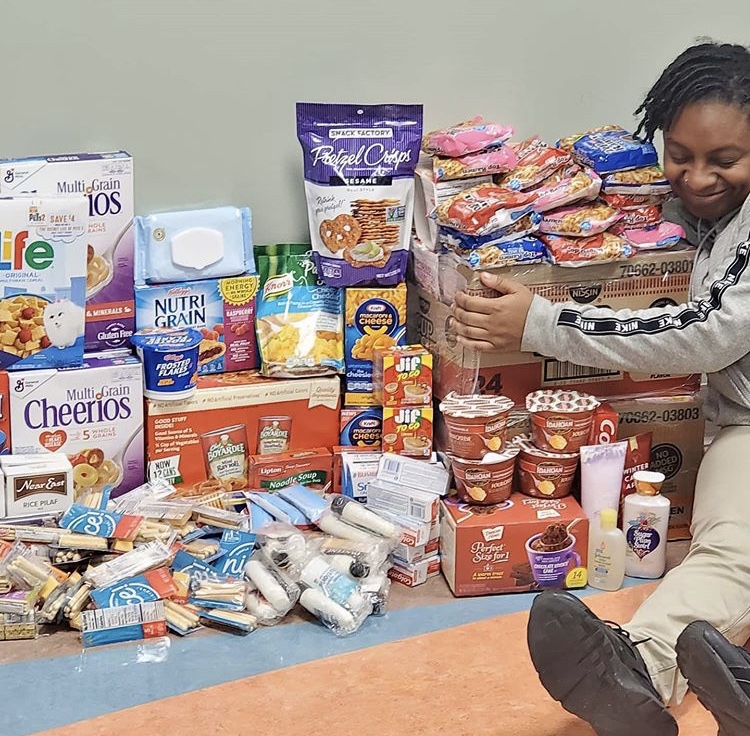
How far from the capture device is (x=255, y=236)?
7.97ft

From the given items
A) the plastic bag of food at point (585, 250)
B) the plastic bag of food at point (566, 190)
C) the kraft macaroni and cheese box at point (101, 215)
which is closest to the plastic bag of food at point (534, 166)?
the plastic bag of food at point (566, 190)

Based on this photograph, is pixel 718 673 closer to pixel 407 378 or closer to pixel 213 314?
pixel 407 378

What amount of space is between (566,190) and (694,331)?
39 cm

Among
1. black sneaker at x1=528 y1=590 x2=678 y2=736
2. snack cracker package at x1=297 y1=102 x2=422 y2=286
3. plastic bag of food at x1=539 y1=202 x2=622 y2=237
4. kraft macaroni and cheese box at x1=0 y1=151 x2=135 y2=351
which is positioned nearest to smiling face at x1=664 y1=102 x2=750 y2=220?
plastic bag of food at x1=539 y1=202 x2=622 y2=237

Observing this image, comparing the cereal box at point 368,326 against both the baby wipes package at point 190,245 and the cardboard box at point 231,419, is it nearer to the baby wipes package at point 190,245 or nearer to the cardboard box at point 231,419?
the cardboard box at point 231,419

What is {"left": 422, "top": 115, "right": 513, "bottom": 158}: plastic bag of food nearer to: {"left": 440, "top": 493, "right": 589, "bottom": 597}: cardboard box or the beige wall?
the beige wall

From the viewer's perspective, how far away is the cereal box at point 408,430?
228cm

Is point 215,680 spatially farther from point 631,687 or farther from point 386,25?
point 386,25

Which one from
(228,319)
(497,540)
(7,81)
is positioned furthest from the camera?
(228,319)

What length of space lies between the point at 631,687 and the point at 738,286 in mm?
751

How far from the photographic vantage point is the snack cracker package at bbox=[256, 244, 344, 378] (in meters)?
2.33

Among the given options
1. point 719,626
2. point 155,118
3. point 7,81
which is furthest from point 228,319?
point 719,626

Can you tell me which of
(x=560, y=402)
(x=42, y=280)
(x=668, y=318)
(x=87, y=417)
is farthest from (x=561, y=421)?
(x=42, y=280)

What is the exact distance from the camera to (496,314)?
2090 millimetres
